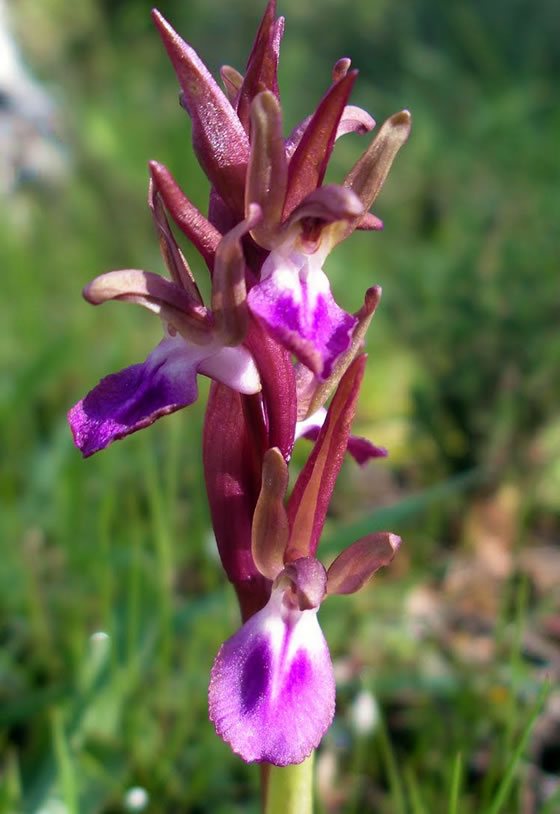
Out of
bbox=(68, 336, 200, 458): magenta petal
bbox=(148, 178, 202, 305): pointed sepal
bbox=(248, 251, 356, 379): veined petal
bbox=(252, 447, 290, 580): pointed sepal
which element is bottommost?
bbox=(252, 447, 290, 580): pointed sepal

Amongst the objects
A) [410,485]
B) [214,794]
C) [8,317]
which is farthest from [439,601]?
[8,317]

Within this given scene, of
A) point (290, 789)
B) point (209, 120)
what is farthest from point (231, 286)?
point (290, 789)

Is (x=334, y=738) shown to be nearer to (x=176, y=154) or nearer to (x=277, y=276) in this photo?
(x=277, y=276)

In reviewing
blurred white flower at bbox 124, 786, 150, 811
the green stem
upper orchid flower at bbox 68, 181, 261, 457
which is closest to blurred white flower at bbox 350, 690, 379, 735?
blurred white flower at bbox 124, 786, 150, 811

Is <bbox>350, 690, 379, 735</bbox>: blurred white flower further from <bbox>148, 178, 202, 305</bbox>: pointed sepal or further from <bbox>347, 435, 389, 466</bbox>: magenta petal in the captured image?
<bbox>148, 178, 202, 305</bbox>: pointed sepal

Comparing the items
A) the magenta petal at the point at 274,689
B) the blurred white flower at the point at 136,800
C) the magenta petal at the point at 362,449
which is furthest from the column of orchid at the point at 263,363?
the blurred white flower at the point at 136,800

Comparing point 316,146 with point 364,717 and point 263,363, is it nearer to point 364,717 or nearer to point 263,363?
point 263,363

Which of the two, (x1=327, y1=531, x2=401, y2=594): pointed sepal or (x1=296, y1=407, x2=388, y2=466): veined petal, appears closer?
(x1=327, y1=531, x2=401, y2=594): pointed sepal
